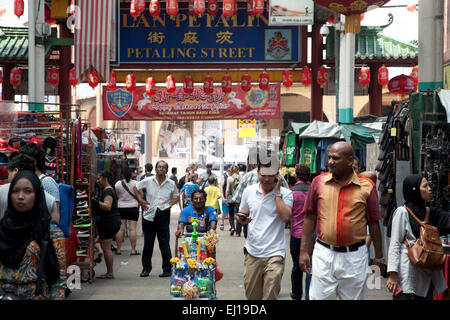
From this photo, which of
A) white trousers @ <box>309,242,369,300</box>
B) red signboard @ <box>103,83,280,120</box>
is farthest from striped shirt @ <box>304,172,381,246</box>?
red signboard @ <box>103,83,280,120</box>

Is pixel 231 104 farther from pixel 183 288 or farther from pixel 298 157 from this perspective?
pixel 183 288

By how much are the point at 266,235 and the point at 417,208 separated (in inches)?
64.8

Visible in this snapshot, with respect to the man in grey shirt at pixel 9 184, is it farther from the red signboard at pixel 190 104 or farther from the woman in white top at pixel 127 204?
the red signboard at pixel 190 104

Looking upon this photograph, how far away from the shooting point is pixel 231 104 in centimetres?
2461

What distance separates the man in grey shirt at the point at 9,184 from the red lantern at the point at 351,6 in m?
7.22

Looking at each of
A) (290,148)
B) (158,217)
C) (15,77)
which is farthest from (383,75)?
(158,217)

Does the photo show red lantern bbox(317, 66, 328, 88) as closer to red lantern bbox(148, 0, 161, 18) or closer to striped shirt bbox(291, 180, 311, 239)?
red lantern bbox(148, 0, 161, 18)

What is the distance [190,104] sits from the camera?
24766 millimetres

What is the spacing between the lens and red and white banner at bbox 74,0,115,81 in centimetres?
1655

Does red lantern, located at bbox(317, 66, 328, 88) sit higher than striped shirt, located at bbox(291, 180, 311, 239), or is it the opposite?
red lantern, located at bbox(317, 66, 328, 88)

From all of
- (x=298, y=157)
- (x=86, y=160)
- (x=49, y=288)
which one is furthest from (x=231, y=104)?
(x=49, y=288)

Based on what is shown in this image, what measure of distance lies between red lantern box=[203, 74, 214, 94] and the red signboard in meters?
1.52

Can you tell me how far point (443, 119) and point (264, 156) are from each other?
103 inches

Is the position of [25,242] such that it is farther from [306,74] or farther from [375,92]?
[375,92]
